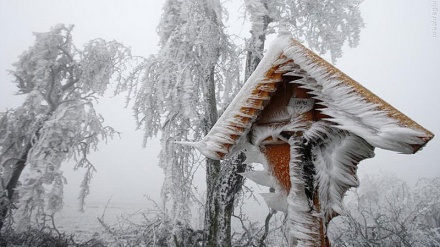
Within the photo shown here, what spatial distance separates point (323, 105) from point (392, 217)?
7428 millimetres

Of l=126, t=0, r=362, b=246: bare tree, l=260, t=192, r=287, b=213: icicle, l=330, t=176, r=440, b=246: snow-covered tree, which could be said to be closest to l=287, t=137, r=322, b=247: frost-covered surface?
l=260, t=192, r=287, b=213: icicle

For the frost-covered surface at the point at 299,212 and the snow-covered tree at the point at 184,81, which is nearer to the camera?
the frost-covered surface at the point at 299,212

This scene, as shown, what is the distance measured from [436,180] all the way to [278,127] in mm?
19482

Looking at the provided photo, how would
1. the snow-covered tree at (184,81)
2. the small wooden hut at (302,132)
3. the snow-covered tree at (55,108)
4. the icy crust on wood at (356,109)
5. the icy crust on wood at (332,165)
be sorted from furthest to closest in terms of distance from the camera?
the snow-covered tree at (55,108) → the snow-covered tree at (184,81) → the icy crust on wood at (332,165) → the small wooden hut at (302,132) → the icy crust on wood at (356,109)

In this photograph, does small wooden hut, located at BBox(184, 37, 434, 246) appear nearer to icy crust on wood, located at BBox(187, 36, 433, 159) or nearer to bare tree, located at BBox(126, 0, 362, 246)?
icy crust on wood, located at BBox(187, 36, 433, 159)

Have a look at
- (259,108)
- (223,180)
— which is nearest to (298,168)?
(259,108)

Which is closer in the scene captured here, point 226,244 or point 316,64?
point 316,64

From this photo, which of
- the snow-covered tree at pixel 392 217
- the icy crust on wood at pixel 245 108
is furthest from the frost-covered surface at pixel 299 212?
the snow-covered tree at pixel 392 217

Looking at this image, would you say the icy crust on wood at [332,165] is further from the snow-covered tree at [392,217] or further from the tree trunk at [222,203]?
the tree trunk at [222,203]

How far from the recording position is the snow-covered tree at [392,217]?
588cm

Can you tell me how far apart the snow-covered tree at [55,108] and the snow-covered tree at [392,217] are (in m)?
7.60

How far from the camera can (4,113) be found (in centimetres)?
916

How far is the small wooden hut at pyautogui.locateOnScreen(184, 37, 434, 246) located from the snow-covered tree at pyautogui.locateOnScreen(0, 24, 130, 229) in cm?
658

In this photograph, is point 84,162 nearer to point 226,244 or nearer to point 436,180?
point 226,244
